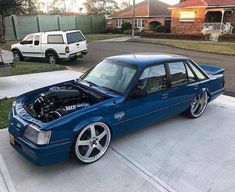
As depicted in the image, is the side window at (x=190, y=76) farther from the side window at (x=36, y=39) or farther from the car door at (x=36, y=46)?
the side window at (x=36, y=39)

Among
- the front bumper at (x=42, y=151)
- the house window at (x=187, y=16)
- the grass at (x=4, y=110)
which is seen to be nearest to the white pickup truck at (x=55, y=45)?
the grass at (x=4, y=110)

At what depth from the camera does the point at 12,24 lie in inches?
1102

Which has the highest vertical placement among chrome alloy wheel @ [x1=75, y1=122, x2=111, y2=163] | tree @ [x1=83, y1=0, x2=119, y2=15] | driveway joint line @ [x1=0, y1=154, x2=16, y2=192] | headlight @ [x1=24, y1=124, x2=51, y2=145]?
tree @ [x1=83, y1=0, x2=119, y2=15]

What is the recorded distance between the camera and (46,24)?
101ft

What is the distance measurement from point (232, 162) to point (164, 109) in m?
1.45

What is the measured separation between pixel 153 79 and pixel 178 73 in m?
0.74

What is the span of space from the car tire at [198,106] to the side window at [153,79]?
1093mm

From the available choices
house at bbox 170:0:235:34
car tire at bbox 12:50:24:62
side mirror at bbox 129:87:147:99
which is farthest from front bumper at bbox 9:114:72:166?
house at bbox 170:0:235:34

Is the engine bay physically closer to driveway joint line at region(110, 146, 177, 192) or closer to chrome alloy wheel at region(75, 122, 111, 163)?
chrome alloy wheel at region(75, 122, 111, 163)

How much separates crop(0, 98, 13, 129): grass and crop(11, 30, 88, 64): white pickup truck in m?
6.79

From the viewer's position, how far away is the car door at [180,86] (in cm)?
495

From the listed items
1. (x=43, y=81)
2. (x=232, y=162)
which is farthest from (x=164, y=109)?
(x=43, y=81)

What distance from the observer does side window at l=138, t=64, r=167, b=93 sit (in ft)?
14.8

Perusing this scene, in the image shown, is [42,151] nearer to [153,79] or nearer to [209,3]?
[153,79]
